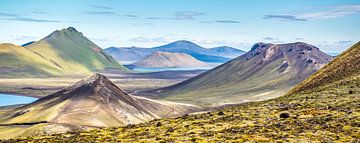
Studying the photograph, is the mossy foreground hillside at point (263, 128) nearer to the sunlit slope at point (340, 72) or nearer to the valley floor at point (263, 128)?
the valley floor at point (263, 128)

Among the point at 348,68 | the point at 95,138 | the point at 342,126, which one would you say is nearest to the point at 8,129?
the point at 348,68

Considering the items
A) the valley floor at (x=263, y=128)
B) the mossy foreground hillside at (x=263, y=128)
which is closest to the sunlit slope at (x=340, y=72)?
the mossy foreground hillside at (x=263, y=128)

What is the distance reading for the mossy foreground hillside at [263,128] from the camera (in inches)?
1240

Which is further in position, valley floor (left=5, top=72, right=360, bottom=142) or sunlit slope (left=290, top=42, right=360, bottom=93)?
sunlit slope (left=290, top=42, right=360, bottom=93)

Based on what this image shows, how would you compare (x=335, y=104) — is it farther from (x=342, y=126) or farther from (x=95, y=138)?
(x=95, y=138)

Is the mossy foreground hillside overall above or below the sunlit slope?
below

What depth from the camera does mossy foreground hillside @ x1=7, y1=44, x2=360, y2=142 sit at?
103 ft

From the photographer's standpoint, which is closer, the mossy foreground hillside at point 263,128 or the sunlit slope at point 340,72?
the mossy foreground hillside at point 263,128

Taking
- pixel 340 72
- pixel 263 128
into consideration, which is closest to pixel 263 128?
pixel 263 128

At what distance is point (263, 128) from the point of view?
114 ft

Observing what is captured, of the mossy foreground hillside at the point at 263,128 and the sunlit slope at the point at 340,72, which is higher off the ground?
the sunlit slope at the point at 340,72

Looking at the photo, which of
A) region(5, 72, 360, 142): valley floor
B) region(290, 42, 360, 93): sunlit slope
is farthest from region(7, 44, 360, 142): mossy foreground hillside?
region(290, 42, 360, 93): sunlit slope

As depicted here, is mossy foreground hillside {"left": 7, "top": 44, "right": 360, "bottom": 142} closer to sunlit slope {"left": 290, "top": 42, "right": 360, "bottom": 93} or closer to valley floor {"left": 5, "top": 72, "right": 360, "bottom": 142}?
valley floor {"left": 5, "top": 72, "right": 360, "bottom": 142}

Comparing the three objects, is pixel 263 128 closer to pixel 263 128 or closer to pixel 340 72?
pixel 263 128
